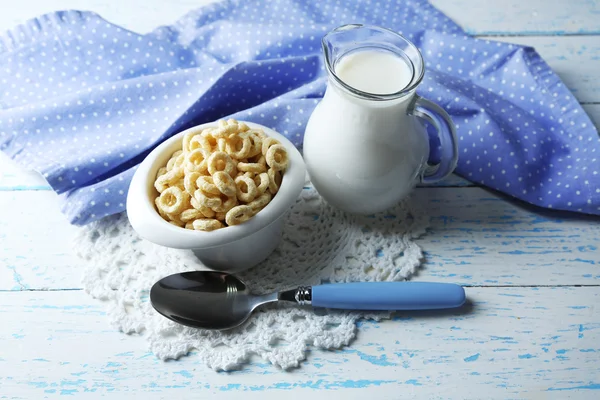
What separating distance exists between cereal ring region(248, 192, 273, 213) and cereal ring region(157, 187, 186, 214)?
3.4 inches

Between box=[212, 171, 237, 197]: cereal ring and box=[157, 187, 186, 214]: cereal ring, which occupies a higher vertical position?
box=[212, 171, 237, 197]: cereal ring

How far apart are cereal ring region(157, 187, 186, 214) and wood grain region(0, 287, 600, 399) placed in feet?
0.62

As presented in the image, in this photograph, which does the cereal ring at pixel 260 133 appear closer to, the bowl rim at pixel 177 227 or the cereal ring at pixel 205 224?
the bowl rim at pixel 177 227

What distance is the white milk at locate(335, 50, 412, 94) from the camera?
792mm

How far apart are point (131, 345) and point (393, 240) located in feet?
1.29

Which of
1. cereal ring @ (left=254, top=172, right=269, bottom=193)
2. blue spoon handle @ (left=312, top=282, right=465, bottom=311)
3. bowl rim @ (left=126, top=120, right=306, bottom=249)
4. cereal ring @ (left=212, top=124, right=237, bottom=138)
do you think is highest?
cereal ring @ (left=212, top=124, right=237, bottom=138)

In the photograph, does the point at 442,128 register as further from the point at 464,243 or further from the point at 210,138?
the point at 210,138

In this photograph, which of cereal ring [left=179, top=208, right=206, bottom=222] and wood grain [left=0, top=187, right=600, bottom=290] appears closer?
cereal ring [left=179, top=208, right=206, bottom=222]

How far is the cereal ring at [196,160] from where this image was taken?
0.76m

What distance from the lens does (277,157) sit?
2.61 ft

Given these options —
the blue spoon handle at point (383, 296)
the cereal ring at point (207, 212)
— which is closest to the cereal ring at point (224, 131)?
the cereal ring at point (207, 212)

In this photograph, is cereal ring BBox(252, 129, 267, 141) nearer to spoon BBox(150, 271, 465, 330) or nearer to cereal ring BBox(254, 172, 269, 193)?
cereal ring BBox(254, 172, 269, 193)

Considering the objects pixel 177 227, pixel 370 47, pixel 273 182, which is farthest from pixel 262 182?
pixel 370 47

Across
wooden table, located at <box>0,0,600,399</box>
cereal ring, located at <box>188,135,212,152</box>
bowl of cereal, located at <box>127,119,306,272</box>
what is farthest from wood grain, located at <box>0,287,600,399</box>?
cereal ring, located at <box>188,135,212,152</box>
